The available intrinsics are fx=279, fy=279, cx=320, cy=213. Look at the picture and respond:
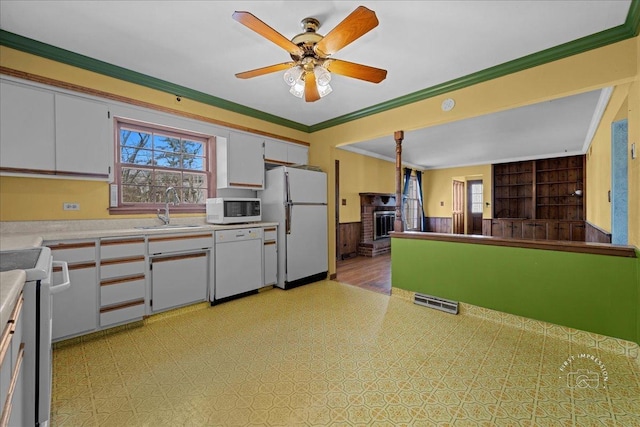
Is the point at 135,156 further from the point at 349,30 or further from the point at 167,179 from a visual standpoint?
the point at 349,30

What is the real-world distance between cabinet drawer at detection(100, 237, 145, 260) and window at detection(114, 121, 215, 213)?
0.57 metres

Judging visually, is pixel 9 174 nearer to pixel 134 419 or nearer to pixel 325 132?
pixel 134 419

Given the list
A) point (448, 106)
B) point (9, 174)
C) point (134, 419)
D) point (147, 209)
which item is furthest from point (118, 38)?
point (448, 106)

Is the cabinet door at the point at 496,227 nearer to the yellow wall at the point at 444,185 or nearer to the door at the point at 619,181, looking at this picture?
the yellow wall at the point at 444,185

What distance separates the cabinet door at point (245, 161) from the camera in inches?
147

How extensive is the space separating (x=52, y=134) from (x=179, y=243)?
56.6 inches

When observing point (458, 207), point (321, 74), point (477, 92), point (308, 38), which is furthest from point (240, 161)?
point (458, 207)

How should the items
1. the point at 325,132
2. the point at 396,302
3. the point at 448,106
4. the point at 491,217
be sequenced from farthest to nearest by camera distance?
the point at 491,217, the point at 325,132, the point at 396,302, the point at 448,106

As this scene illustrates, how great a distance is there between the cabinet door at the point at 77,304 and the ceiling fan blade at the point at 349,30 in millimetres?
2676

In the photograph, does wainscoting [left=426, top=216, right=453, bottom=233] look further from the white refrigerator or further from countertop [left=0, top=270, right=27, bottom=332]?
countertop [left=0, top=270, right=27, bottom=332]

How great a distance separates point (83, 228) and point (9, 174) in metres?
0.69

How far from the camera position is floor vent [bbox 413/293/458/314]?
123 inches

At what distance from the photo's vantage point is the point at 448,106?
10.5ft

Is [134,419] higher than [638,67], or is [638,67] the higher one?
[638,67]
